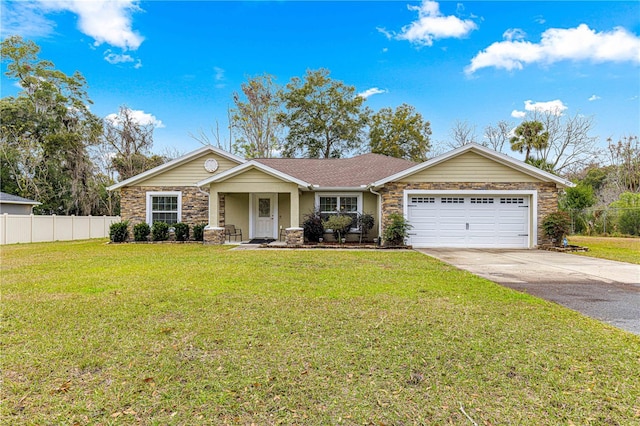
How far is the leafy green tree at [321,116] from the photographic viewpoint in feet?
100.0

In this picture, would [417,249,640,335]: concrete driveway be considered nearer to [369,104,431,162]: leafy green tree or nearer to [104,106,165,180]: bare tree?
[369,104,431,162]: leafy green tree

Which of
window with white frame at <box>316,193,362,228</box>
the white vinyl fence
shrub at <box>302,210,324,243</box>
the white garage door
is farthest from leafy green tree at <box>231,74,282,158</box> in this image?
the white garage door

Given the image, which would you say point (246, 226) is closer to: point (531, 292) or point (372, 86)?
point (531, 292)

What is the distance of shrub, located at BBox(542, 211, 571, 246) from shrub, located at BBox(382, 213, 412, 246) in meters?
5.11

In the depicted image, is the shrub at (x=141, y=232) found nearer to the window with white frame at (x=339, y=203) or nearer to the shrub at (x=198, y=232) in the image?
the shrub at (x=198, y=232)

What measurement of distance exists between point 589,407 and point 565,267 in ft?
24.3

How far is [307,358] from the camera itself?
10.5ft

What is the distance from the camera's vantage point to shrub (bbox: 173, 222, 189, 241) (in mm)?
15141

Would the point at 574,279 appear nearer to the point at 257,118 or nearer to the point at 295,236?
the point at 295,236

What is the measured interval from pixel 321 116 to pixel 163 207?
60.1ft

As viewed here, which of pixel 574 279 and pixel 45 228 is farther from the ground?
pixel 45 228

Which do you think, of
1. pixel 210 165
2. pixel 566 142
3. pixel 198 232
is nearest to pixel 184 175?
pixel 210 165

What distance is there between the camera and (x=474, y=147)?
42.7ft

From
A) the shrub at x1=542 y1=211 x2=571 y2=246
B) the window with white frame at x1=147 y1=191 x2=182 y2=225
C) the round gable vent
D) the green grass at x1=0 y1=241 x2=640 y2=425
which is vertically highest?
the round gable vent
